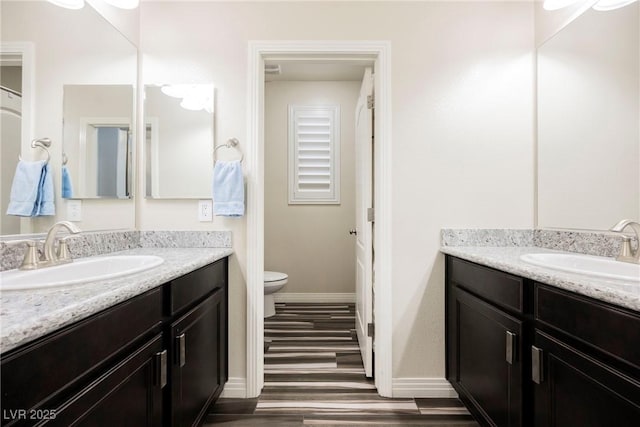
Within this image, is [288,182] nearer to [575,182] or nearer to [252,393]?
[252,393]

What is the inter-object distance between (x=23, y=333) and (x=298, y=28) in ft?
6.21

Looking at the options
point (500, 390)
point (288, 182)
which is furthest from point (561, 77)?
point (288, 182)

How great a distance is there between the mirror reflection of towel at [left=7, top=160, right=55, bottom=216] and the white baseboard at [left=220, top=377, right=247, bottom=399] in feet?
4.15

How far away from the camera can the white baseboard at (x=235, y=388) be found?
6.20 ft

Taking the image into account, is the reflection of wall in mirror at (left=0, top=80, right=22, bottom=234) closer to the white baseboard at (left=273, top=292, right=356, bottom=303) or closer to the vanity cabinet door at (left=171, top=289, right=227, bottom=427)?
the vanity cabinet door at (left=171, top=289, right=227, bottom=427)

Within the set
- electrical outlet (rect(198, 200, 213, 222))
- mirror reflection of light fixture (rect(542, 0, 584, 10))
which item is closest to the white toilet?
electrical outlet (rect(198, 200, 213, 222))

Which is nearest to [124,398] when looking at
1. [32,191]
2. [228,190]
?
[32,191]

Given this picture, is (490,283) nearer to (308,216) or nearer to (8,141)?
(8,141)

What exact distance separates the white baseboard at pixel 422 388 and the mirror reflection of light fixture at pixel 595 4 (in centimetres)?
197

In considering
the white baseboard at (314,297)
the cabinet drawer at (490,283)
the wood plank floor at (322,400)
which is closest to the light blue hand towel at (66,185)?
the wood plank floor at (322,400)

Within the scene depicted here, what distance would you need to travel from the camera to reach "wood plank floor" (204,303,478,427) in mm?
1686

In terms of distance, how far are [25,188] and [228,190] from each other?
818 millimetres

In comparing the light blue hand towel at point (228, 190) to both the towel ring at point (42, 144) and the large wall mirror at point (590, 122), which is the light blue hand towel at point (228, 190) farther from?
the large wall mirror at point (590, 122)

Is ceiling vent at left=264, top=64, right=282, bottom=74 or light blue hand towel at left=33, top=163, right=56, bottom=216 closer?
light blue hand towel at left=33, top=163, right=56, bottom=216
